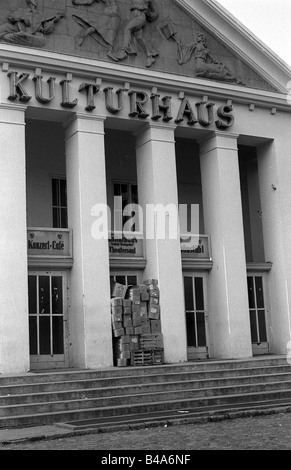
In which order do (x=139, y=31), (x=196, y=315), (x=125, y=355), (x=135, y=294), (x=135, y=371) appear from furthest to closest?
1. (x=196, y=315)
2. (x=139, y=31)
3. (x=135, y=294)
4. (x=125, y=355)
5. (x=135, y=371)

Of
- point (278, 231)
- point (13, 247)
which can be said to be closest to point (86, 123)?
point (13, 247)

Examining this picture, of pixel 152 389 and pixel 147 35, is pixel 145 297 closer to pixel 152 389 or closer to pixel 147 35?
Answer: pixel 152 389

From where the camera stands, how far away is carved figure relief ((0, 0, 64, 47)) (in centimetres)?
1708

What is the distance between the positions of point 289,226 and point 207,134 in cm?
377

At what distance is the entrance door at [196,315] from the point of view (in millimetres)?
19406

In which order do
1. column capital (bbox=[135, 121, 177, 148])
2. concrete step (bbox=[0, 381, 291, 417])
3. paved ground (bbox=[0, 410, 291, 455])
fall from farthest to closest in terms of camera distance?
column capital (bbox=[135, 121, 177, 148]) → concrete step (bbox=[0, 381, 291, 417]) → paved ground (bbox=[0, 410, 291, 455])

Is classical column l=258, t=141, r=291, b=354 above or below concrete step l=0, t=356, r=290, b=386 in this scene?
above

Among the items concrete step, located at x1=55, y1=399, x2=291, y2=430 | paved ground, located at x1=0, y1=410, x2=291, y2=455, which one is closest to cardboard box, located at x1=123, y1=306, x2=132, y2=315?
concrete step, located at x1=55, y1=399, x2=291, y2=430

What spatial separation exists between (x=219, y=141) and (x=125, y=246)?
4.23 meters

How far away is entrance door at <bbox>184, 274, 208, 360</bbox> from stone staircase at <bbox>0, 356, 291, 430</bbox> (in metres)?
2.61

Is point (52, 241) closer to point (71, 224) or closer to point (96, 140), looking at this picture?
point (71, 224)

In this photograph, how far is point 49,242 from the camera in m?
17.8

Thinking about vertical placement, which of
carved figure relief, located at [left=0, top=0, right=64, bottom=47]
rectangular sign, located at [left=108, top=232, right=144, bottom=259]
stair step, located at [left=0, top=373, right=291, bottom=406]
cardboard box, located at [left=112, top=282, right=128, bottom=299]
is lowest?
stair step, located at [left=0, top=373, right=291, bottom=406]

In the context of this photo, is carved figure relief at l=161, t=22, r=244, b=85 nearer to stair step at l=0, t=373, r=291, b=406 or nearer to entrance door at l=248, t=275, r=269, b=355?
entrance door at l=248, t=275, r=269, b=355
